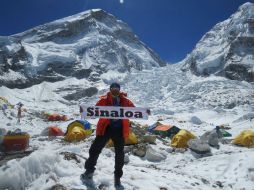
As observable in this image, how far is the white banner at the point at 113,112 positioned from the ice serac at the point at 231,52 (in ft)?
320

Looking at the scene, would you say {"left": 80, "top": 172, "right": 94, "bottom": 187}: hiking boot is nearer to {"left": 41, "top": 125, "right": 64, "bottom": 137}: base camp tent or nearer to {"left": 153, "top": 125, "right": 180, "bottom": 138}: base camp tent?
{"left": 41, "top": 125, "right": 64, "bottom": 137}: base camp tent

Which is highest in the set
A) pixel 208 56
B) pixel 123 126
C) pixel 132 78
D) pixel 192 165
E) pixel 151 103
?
pixel 208 56

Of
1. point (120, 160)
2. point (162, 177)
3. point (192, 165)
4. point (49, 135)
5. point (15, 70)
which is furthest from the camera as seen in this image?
point (15, 70)

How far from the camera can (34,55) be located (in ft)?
394

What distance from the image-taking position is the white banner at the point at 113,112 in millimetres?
7027

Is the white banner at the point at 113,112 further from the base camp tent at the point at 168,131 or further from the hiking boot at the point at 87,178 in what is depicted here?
the base camp tent at the point at 168,131

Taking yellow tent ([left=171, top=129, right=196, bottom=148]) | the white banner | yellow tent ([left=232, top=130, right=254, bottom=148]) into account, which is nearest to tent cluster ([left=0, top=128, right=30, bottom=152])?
the white banner

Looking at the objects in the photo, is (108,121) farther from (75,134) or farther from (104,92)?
(104,92)

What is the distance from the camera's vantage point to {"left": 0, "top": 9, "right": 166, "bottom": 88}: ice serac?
357 feet

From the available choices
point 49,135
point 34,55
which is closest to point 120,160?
point 49,135

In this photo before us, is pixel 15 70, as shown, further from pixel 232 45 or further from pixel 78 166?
pixel 78 166

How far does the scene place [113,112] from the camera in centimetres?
702

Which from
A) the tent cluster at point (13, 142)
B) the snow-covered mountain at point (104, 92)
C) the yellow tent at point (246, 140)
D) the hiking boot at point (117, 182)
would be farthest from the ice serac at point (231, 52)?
the hiking boot at point (117, 182)

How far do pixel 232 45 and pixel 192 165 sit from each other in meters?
105
